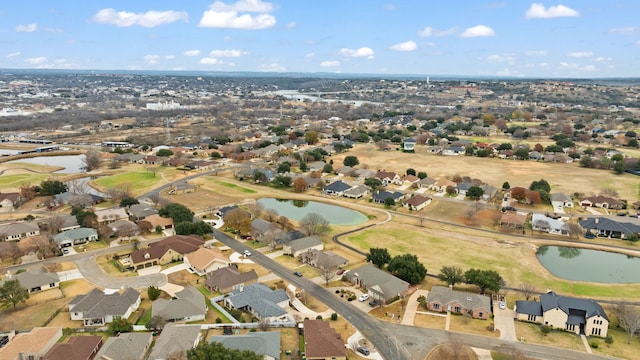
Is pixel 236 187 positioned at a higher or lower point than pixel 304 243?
lower

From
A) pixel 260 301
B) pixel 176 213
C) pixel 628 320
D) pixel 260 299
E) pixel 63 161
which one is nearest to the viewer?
pixel 628 320

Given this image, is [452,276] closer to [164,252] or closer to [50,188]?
[164,252]

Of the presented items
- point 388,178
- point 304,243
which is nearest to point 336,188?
point 388,178

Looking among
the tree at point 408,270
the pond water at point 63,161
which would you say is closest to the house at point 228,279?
the tree at point 408,270

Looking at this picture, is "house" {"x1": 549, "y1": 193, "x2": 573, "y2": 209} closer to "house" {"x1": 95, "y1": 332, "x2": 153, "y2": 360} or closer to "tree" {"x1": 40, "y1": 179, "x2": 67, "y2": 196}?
"house" {"x1": 95, "y1": 332, "x2": 153, "y2": 360}

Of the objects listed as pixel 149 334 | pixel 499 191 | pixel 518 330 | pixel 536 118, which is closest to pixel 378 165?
pixel 499 191

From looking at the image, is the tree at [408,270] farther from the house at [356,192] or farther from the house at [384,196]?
the house at [356,192]
